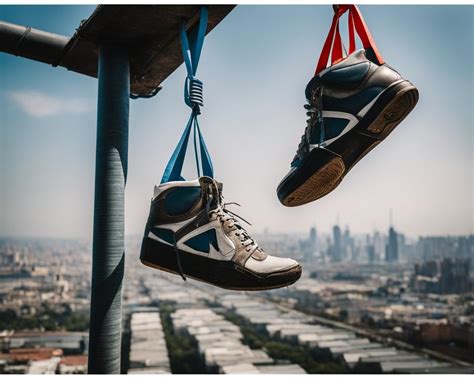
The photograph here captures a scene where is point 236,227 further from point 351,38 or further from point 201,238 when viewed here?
point 351,38

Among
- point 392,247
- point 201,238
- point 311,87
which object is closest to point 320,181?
point 311,87

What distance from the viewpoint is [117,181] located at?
60.2 inches

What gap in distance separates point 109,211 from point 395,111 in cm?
96

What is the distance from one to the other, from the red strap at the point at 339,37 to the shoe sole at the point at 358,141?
0.12 metres

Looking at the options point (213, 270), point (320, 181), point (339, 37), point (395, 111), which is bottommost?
point (213, 270)

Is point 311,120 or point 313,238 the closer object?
point 311,120

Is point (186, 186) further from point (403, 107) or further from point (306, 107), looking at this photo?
point (403, 107)

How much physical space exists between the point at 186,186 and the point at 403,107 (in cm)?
56

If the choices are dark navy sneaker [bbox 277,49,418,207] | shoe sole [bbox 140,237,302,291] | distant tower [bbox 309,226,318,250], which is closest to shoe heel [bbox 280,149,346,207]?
dark navy sneaker [bbox 277,49,418,207]

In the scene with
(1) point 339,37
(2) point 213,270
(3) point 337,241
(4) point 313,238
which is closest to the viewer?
(2) point 213,270

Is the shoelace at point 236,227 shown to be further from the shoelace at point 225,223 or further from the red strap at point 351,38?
the red strap at point 351,38

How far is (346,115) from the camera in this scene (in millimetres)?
1114

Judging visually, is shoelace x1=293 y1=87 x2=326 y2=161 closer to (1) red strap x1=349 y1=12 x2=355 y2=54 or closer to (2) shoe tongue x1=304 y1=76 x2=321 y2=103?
(2) shoe tongue x1=304 y1=76 x2=321 y2=103

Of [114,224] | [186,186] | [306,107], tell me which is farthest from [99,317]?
[306,107]
